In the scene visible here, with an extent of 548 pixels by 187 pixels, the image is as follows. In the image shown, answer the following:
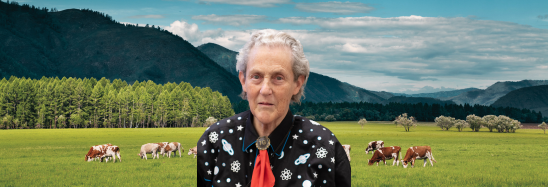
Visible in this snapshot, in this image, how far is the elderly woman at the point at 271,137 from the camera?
12.3 feet

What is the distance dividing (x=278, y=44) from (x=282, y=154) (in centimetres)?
106

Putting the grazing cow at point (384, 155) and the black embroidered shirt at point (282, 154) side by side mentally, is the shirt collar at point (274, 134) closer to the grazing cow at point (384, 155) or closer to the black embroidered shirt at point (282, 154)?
the black embroidered shirt at point (282, 154)

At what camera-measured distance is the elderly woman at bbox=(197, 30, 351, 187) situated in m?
3.76

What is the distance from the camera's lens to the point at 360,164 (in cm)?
2789

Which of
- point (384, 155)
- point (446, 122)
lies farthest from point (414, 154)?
point (446, 122)

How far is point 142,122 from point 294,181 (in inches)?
5085

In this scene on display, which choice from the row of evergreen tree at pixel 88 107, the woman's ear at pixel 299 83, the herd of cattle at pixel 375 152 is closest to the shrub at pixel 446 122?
the row of evergreen tree at pixel 88 107

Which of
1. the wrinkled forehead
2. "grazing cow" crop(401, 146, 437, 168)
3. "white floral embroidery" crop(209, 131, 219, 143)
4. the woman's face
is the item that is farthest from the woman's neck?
"grazing cow" crop(401, 146, 437, 168)

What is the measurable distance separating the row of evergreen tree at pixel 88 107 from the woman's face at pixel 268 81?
122 meters

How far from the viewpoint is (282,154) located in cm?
397

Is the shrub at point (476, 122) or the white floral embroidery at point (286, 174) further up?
the white floral embroidery at point (286, 174)

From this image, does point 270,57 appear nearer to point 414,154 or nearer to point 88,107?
point 414,154

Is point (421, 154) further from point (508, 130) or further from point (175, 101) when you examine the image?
point (175, 101)

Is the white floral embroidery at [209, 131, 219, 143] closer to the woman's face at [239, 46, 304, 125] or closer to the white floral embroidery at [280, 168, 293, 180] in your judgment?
the woman's face at [239, 46, 304, 125]
